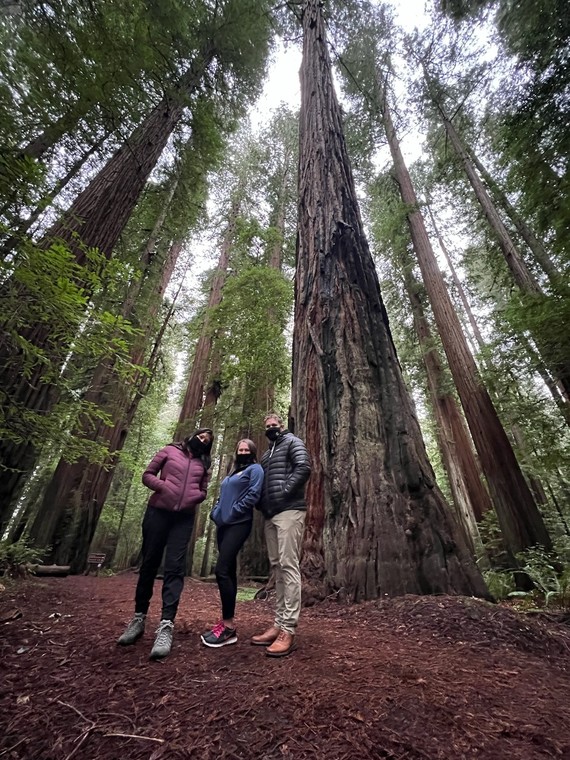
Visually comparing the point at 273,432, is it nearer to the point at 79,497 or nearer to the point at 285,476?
the point at 285,476

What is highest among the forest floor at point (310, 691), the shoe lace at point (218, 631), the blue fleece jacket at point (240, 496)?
the blue fleece jacket at point (240, 496)

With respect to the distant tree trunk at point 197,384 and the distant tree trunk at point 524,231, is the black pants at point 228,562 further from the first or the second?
the distant tree trunk at point 524,231

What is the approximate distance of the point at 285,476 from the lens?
2910 millimetres

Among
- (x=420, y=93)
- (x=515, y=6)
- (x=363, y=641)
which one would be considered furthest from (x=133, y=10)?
(x=363, y=641)

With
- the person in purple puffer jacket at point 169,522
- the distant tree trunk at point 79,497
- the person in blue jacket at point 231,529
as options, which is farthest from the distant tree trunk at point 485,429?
the distant tree trunk at point 79,497

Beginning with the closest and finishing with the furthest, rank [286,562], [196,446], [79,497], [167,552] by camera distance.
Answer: [286,562] < [167,552] < [196,446] < [79,497]

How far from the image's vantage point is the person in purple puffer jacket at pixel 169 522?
260 cm

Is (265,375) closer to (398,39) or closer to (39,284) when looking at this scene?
(39,284)

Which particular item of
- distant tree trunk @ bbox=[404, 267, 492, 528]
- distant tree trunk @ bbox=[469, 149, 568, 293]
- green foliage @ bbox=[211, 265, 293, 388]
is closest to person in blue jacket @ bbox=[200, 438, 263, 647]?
green foliage @ bbox=[211, 265, 293, 388]

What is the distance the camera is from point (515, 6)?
240 inches

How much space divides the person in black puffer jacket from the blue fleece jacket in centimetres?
11

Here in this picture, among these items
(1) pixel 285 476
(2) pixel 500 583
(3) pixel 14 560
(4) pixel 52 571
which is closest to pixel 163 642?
(1) pixel 285 476

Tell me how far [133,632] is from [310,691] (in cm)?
147

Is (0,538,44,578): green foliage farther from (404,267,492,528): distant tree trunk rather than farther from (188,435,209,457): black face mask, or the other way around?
(404,267,492,528): distant tree trunk
